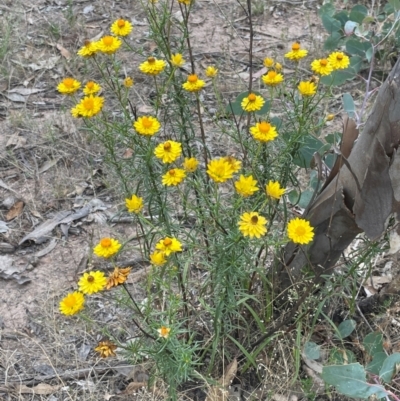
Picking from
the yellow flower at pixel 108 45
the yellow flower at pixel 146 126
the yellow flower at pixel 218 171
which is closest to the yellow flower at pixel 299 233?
the yellow flower at pixel 218 171

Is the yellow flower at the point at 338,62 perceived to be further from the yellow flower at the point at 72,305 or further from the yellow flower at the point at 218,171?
the yellow flower at the point at 72,305

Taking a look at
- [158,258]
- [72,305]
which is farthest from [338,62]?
[72,305]

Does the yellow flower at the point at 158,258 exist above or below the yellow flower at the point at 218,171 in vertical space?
below

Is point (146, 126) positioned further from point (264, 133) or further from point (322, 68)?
point (322, 68)

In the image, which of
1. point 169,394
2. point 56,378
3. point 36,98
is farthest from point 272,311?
point 36,98

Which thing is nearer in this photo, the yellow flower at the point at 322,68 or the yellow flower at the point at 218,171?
the yellow flower at the point at 218,171

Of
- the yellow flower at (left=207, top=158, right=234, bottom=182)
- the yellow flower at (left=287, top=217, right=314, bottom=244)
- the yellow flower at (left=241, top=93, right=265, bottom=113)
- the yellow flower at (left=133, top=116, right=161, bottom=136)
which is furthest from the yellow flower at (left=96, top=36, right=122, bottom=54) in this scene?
the yellow flower at (left=287, top=217, right=314, bottom=244)

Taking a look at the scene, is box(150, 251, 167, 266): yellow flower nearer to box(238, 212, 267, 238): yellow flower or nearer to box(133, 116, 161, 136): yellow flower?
box(238, 212, 267, 238): yellow flower

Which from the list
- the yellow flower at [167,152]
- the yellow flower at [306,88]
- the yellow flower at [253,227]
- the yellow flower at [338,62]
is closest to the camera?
the yellow flower at [253,227]

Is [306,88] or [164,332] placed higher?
[306,88]

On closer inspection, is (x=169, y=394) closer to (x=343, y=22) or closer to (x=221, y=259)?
(x=221, y=259)

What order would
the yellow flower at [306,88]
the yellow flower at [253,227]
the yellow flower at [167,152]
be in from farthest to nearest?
the yellow flower at [306,88] → the yellow flower at [167,152] → the yellow flower at [253,227]

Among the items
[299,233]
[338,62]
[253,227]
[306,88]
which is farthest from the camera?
[338,62]

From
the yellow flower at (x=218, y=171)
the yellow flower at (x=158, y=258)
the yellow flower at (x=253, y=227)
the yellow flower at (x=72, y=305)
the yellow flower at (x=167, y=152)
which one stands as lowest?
the yellow flower at (x=72, y=305)
